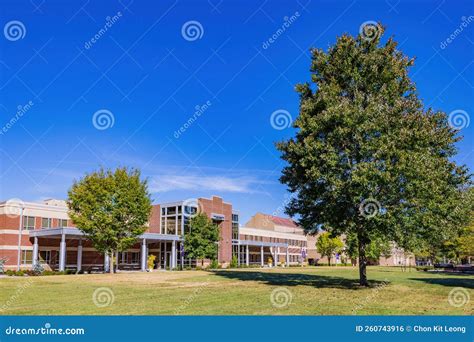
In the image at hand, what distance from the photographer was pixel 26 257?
159 feet

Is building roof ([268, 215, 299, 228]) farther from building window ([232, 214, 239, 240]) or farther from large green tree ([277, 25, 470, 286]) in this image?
large green tree ([277, 25, 470, 286])

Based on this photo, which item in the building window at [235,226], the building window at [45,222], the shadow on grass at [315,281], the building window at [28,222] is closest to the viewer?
the shadow on grass at [315,281]

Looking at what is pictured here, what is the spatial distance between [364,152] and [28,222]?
42.4 meters

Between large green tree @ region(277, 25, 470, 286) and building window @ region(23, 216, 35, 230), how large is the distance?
3641 cm

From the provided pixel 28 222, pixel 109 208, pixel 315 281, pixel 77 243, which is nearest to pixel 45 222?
pixel 28 222

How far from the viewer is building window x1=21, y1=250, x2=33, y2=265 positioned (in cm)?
4812

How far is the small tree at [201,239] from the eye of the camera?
56.4 metres

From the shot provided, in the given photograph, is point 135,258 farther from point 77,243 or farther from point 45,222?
point 45,222

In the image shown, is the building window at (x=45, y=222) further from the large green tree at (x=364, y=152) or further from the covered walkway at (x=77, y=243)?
the large green tree at (x=364, y=152)

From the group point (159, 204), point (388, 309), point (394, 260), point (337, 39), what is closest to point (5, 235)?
point (159, 204)

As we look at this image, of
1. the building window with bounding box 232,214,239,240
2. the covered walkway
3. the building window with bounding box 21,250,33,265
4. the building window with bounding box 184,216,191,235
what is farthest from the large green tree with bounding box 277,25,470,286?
the building window with bounding box 232,214,239,240

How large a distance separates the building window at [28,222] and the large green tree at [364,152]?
36405 millimetres

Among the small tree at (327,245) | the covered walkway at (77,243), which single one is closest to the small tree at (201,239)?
the covered walkway at (77,243)

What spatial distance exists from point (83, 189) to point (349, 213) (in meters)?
25.7
